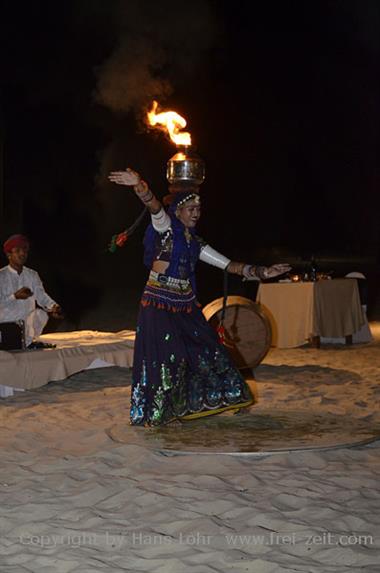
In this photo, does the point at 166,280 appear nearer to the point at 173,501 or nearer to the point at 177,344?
the point at 177,344

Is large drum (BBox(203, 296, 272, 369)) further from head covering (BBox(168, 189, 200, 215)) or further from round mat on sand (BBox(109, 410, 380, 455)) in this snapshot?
Answer: head covering (BBox(168, 189, 200, 215))

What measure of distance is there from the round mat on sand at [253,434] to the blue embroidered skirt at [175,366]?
0.13 meters

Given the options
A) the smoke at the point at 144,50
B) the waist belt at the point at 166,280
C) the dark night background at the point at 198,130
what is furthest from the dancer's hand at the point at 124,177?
the smoke at the point at 144,50

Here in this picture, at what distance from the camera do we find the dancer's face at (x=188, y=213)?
498 cm

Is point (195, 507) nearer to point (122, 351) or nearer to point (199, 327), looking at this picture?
point (199, 327)

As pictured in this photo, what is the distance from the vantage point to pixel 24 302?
7320 mm

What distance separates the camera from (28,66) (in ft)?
43.2

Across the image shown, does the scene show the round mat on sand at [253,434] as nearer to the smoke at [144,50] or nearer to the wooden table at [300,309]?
the wooden table at [300,309]

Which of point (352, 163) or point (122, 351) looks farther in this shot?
point (352, 163)

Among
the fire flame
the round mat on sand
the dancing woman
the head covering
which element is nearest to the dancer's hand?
the dancing woman

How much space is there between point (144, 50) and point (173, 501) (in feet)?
25.2

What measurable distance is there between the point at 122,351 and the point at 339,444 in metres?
3.20

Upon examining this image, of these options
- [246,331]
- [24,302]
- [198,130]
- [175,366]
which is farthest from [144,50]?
[198,130]

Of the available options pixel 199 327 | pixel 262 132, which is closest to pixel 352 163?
pixel 262 132
